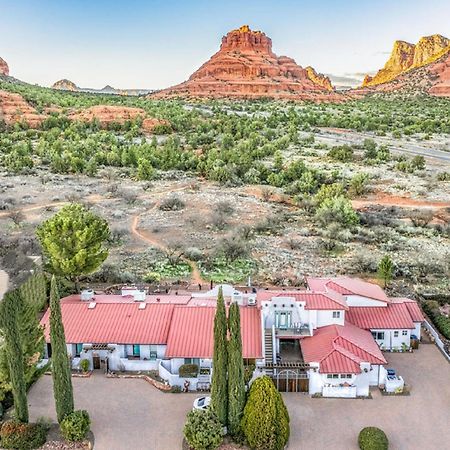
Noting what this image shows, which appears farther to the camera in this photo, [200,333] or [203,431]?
[200,333]

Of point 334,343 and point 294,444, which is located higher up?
point 334,343

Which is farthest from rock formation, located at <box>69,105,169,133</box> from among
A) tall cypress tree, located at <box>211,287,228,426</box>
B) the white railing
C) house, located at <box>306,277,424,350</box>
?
tall cypress tree, located at <box>211,287,228,426</box>

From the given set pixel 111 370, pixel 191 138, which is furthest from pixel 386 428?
pixel 191 138

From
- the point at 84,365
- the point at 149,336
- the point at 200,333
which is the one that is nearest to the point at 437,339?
the point at 200,333

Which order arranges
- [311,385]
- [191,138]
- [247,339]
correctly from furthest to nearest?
[191,138]
[247,339]
[311,385]

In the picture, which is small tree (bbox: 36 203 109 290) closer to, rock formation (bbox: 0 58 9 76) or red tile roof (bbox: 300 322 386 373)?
red tile roof (bbox: 300 322 386 373)

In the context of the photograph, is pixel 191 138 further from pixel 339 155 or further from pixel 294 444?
pixel 294 444

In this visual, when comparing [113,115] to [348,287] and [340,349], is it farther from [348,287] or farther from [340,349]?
[340,349]
